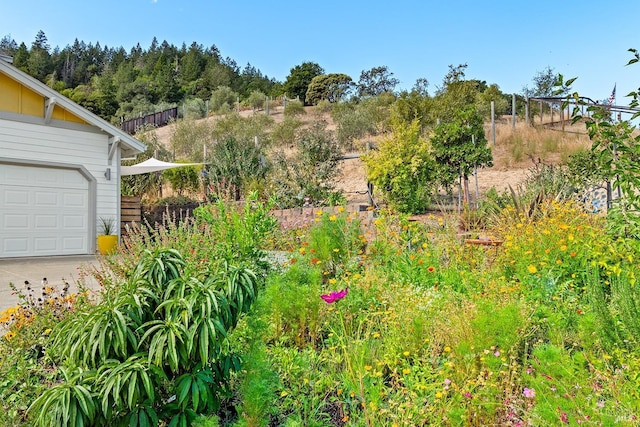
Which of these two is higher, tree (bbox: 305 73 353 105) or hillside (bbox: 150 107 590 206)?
tree (bbox: 305 73 353 105)

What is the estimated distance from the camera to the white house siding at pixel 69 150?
9477 millimetres

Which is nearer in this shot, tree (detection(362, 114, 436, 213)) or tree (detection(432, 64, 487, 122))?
tree (detection(362, 114, 436, 213))

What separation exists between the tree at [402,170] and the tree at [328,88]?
94.4 feet

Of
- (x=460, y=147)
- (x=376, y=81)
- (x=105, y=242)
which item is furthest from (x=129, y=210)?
(x=376, y=81)

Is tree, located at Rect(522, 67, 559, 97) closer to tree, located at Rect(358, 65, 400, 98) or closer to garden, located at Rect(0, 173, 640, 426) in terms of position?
tree, located at Rect(358, 65, 400, 98)

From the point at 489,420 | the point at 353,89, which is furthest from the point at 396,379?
the point at 353,89

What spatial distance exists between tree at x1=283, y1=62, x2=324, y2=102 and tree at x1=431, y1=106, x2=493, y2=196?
33.1 meters

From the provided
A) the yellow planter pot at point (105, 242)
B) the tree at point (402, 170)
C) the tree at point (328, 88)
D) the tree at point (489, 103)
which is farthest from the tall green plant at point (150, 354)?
the tree at point (328, 88)

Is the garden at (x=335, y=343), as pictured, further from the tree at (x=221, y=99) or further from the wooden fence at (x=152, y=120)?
the tree at (x=221, y=99)

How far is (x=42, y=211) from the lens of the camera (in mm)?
9938

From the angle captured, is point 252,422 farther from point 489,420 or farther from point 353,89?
point 353,89

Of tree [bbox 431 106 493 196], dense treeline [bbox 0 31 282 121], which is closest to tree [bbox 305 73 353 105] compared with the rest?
dense treeline [bbox 0 31 282 121]

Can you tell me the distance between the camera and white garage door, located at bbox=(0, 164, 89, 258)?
947cm

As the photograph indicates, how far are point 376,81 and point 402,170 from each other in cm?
2758
